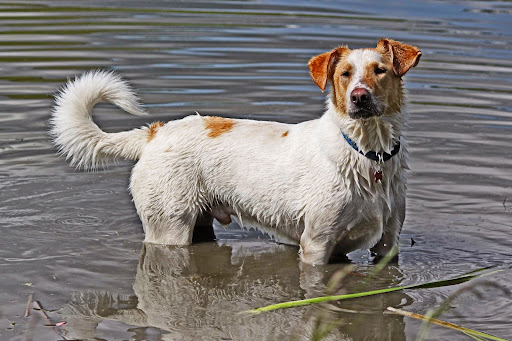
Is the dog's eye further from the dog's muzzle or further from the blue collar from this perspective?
the blue collar

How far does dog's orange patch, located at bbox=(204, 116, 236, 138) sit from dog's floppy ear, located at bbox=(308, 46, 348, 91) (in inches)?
34.4

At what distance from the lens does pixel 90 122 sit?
6660 millimetres

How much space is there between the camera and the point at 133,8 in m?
16.7

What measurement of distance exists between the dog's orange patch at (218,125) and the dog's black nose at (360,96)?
125 centimetres

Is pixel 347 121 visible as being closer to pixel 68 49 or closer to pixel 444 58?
pixel 444 58

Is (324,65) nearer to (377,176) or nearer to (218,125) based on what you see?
(377,176)

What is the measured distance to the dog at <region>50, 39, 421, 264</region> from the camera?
5.82 m

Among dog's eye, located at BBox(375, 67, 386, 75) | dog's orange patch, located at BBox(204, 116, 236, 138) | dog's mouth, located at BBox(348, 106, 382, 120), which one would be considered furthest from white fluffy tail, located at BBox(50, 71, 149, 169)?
dog's eye, located at BBox(375, 67, 386, 75)

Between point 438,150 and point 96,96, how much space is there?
4.04 meters

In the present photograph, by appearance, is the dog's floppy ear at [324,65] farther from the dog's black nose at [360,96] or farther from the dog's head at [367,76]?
the dog's black nose at [360,96]

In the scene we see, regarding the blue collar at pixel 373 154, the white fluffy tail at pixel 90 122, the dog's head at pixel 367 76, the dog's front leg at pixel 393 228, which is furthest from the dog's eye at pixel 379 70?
the white fluffy tail at pixel 90 122

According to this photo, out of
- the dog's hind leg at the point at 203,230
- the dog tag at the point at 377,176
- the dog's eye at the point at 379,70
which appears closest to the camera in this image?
the dog's eye at the point at 379,70

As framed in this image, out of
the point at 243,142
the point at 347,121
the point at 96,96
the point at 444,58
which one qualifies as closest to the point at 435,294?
the point at 347,121

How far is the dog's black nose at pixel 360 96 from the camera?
5.54 metres
